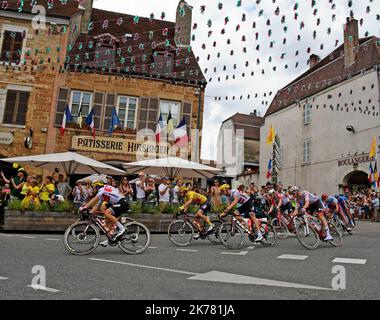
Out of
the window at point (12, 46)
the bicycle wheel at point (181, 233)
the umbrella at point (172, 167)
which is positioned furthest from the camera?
the window at point (12, 46)

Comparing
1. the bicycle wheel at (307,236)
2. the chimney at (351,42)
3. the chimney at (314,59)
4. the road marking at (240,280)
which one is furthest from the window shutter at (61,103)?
the chimney at (314,59)

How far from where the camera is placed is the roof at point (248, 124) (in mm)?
42050

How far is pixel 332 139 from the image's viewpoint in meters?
25.7

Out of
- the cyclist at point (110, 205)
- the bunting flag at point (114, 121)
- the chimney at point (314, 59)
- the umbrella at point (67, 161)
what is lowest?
the cyclist at point (110, 205)

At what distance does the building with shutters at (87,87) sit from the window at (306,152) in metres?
11.9

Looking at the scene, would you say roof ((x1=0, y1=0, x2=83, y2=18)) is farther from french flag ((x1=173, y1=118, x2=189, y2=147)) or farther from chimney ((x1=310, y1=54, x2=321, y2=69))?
chimney ((x1=310, y1=54, x2=321, y2=69))

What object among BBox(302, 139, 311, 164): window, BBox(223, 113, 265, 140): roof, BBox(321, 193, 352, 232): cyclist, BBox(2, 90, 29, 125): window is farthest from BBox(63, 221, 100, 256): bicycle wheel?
BBox(223, 113, 265, 140): roof

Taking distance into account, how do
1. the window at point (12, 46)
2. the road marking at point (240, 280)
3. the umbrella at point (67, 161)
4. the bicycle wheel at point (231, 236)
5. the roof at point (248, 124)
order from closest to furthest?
the road marking at point (240, 280) < the bicycle wheel at point (231, 236) < the umbrella at point (67, 161) < the window at point (12, 46) < the roof at point (248, 124)

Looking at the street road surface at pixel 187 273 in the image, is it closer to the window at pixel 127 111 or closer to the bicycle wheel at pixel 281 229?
the bicycle wheel at pixel 281 229

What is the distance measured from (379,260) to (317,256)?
1133 mm

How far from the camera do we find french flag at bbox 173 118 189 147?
16.8 meters

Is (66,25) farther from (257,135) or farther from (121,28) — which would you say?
(257,135)

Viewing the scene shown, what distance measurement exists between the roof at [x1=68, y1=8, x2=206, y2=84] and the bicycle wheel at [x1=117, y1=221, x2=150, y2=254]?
44.2 feet

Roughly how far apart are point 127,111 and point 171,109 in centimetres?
239
